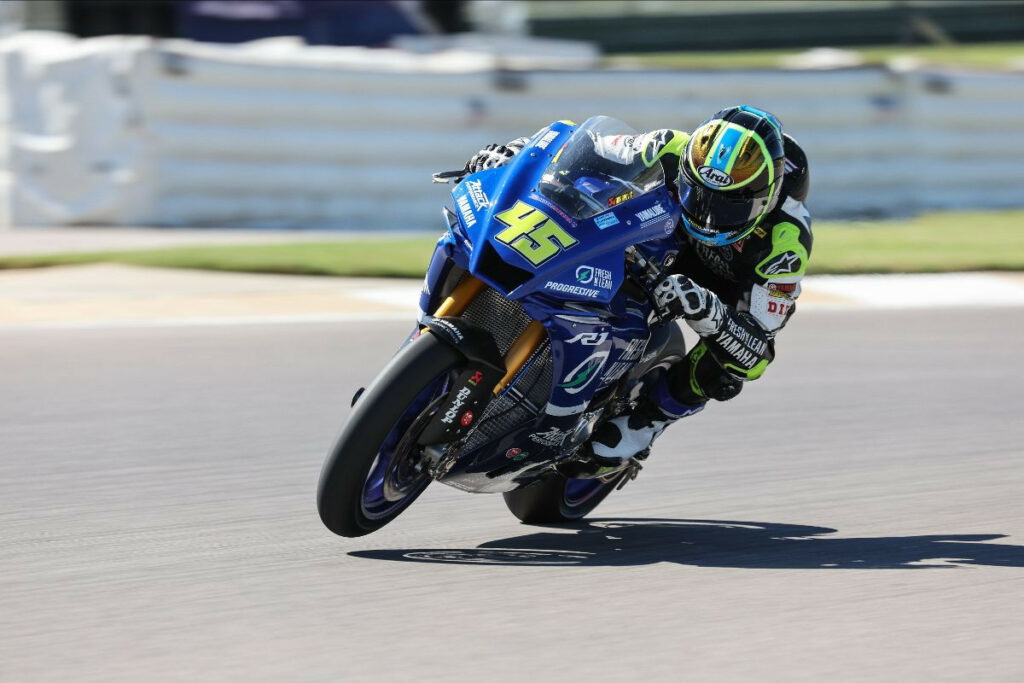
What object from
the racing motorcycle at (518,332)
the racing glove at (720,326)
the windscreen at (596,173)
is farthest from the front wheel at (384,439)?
the racing glove at (720,326)

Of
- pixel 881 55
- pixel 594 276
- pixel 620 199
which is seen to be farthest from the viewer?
pixel 881 55

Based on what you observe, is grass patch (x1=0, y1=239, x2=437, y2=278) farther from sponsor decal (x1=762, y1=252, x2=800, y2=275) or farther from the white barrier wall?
sponsor decal (x1=762, y1=252, x2=800, y2=275)

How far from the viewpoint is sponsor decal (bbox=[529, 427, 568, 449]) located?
457cm

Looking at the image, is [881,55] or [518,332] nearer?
[518,332]

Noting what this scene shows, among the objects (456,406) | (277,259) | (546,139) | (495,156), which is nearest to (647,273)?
(546,139)

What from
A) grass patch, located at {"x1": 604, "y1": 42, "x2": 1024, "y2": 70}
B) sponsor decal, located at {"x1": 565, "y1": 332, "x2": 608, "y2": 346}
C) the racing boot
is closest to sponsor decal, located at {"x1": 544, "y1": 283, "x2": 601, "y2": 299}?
sponsor decal, located at {"x1": 565, "y1": 332, "x2": 608, "y2": 346}

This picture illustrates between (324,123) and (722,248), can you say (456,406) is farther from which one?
(324,123)

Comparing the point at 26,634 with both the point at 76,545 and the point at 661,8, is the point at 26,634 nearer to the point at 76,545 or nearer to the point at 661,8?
the point at 76,545

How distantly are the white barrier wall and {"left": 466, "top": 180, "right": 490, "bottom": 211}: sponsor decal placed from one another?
8538 mm

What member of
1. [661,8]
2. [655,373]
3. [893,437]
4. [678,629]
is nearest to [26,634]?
[678,629]

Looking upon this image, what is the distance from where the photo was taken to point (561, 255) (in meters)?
4.34

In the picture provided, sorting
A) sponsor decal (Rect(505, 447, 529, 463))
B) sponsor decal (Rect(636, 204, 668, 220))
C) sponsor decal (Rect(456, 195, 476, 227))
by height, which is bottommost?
sponsor decal (Rect(505, 447, 529, 463))

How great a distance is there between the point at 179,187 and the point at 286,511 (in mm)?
8195

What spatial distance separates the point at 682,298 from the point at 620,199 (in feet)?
1.11
